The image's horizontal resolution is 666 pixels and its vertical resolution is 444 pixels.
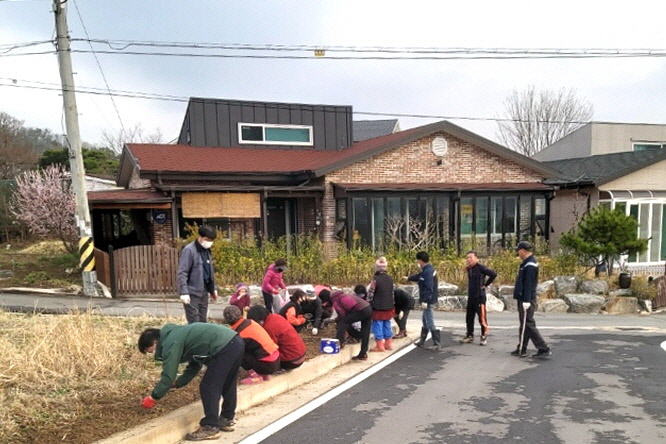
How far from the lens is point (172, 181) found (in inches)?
664

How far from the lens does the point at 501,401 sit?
5.68m

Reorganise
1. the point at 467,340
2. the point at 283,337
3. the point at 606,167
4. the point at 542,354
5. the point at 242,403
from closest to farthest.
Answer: the point at 242,403
the point at 283,337
the point at 542,354
the point at 467,340
the point at 606,167

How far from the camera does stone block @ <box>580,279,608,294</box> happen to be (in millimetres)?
14031

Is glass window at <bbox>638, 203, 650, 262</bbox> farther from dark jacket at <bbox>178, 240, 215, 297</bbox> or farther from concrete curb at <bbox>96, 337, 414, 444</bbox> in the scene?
dark jacket at <bbox>178, 240, 215, 297</bbox>

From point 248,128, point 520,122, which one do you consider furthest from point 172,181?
point 520,122

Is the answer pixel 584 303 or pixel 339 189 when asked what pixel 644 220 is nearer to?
pixel 584 303

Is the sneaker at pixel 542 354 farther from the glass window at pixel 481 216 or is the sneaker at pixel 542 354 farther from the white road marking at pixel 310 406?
the glass window at pixel 481 216

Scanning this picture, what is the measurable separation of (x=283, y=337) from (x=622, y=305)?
11720 millimetres

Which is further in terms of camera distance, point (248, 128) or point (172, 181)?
point (248, 128)

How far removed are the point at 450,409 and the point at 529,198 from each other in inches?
606

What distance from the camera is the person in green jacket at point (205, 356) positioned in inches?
172

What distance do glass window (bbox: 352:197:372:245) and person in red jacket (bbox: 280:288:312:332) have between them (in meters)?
9.31

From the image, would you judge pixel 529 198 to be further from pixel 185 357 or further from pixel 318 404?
pixel 185 357

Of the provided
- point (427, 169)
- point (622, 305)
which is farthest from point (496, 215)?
point (622, 305)
